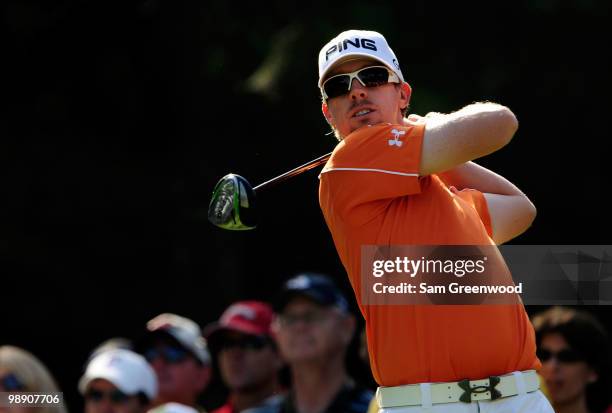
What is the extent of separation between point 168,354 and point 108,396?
0.79 metres

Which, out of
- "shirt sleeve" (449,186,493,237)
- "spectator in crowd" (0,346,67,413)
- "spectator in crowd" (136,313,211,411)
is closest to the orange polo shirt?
"shirt sleeve" (449,186,493,237)

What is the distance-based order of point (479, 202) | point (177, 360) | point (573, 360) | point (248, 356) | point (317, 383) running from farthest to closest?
point (177, 360) → point (248, 356) → point (317, 383) → point (573, 360) → point (479, 202)

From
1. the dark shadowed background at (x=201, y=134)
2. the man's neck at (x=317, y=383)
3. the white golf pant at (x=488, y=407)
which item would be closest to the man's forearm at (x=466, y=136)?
the white golf pant at (x=488, y=407)

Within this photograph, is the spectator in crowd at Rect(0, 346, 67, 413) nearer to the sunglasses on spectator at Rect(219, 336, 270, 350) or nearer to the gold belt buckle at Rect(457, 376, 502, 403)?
the sunglasses on spectator at Rect(219, 336, 270, 350)

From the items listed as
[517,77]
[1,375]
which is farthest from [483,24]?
[1,375]

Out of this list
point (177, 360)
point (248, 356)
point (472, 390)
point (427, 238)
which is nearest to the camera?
point (472, 390)

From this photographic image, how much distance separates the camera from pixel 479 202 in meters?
4.71

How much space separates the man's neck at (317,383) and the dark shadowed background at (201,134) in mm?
1847

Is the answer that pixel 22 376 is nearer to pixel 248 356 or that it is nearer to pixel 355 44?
pixel 248 356

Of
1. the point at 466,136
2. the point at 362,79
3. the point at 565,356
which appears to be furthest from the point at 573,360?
the point at 466,136

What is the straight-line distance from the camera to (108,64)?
8.95 metres

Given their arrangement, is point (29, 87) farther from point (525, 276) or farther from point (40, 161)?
point (525, 276)

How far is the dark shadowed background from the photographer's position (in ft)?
27.6

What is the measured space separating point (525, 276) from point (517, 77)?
2828 millimetres
